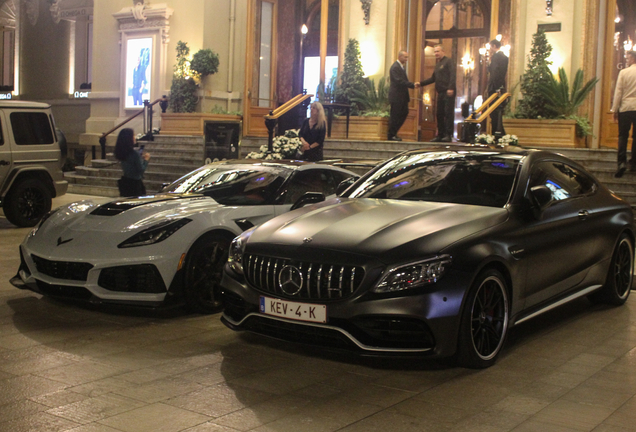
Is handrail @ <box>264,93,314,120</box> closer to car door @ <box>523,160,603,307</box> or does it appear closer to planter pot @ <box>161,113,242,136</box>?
planter pot @ <box>161,113,242,136</box>

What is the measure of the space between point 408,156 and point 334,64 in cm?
1578

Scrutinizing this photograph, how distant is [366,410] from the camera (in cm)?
406

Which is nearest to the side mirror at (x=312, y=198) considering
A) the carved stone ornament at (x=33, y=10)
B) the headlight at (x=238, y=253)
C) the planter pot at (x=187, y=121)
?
the headlight at (x=238, y=253)

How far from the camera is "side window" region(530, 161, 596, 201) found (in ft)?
19.7

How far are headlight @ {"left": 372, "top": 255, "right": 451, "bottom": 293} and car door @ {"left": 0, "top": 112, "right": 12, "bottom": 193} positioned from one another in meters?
8.61

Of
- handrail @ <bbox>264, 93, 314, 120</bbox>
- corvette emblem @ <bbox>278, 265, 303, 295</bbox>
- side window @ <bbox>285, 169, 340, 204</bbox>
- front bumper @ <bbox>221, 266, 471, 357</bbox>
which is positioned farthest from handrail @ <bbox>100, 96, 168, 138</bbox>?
front bumper @ <bbox>221, 266, 471, 357</bbox>

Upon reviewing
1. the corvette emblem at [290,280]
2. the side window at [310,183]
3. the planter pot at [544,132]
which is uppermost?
the planter pot at [544,132]

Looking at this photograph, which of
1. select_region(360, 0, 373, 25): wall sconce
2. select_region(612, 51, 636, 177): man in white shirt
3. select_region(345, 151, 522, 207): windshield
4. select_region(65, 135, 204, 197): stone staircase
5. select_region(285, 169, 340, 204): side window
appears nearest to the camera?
select_region(345, 151, 522, 207): windshield

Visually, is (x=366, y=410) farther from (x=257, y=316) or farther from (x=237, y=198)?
(x=237, y=198)

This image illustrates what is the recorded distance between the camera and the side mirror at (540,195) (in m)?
5.53

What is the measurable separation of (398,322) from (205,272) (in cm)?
223

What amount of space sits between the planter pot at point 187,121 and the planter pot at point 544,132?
8.14 metres

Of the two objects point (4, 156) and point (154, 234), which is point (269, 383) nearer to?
point (154, 234)

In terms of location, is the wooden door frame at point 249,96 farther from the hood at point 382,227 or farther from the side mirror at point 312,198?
the hood at point 382,227
